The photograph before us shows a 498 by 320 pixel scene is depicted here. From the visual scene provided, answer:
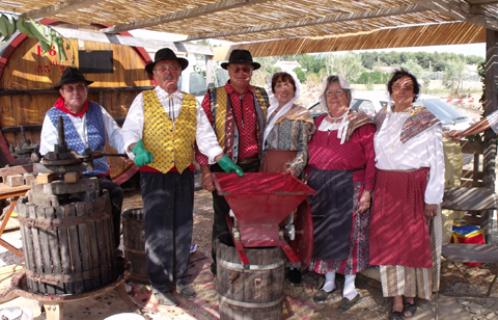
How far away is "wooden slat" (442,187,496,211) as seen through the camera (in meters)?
3.90

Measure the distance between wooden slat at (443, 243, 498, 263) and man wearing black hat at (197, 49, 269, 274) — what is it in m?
1.89

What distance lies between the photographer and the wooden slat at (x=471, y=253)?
3783 millimetres

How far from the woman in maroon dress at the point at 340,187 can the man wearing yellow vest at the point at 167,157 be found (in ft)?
2.63

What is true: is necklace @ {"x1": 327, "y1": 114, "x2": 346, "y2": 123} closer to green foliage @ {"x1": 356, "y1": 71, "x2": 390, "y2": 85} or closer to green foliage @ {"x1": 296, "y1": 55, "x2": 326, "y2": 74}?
green foliage @ {"x1": 356, "y1": 71, "x2": 390, "y2": 85}

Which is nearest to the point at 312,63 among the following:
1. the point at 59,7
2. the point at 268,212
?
the point at 59,7

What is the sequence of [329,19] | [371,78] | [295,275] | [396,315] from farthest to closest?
[371,78]
[329,19]
[295,275]
[396,315]

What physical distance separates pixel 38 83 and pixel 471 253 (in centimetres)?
579

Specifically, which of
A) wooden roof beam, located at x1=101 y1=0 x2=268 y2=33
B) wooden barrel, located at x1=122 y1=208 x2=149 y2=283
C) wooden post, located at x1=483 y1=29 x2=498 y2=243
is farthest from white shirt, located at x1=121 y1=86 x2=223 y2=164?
wooden post, located at x1=483 y1=29 x2=498 y2=243

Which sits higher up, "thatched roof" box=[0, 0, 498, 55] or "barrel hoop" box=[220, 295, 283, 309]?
"thatched roof" box=[0, 0, 498, 55]

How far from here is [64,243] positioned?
318 cm

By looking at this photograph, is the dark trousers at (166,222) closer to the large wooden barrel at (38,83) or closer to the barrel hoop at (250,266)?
the barrel hoop at (250,266)

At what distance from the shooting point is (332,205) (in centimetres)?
374

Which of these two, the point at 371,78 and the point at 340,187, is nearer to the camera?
the point at 340,187

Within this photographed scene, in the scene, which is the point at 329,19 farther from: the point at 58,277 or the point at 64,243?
the point at 58,277
